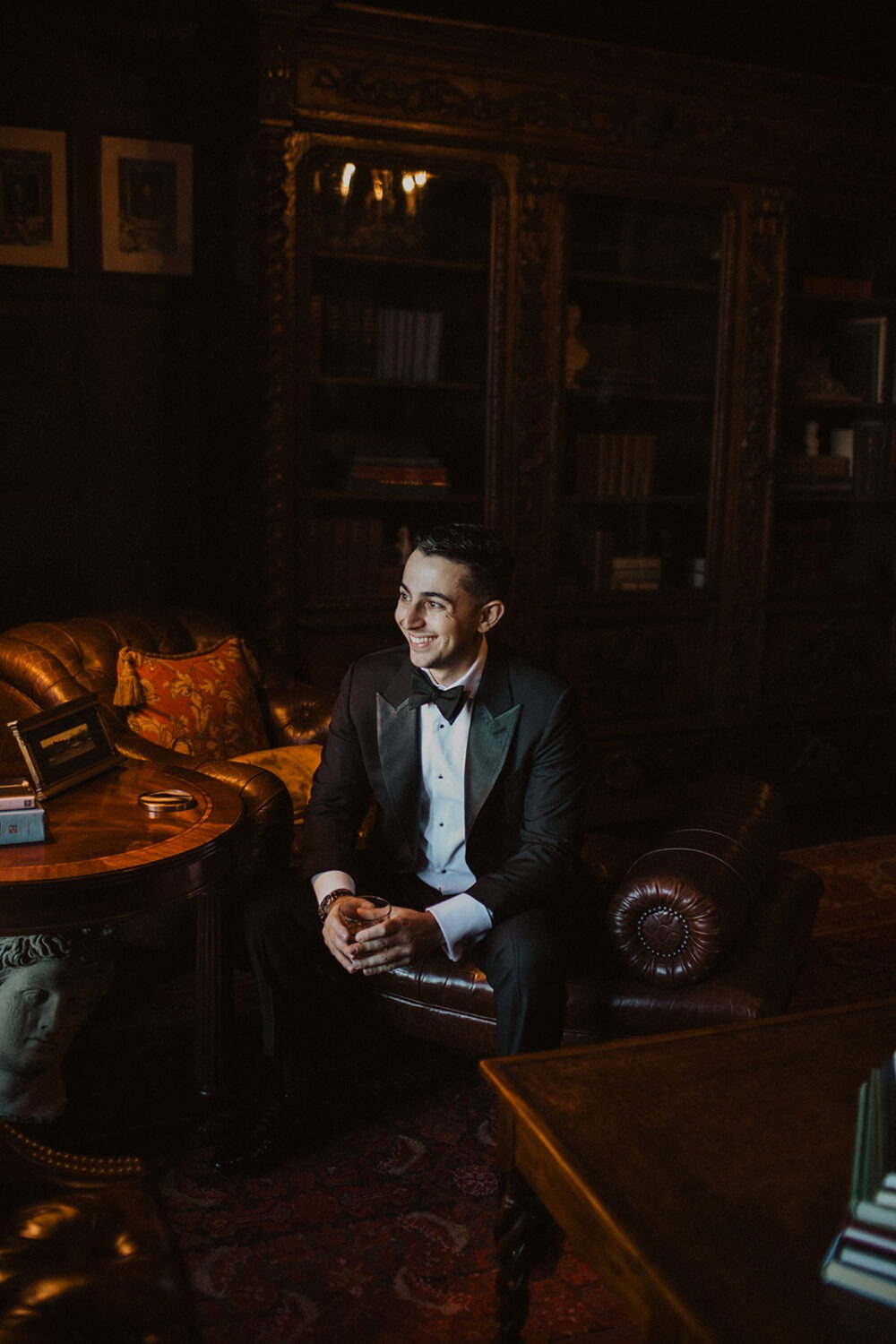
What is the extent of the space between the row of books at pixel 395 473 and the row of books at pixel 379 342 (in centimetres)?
24

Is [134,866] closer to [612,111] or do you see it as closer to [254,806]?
[254,806]

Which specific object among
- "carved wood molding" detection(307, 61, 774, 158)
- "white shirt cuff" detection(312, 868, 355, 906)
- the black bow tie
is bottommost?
"white shirt cuff" detection(312, 868, 355, 906)

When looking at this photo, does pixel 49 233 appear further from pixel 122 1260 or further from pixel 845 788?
pixel 845 788

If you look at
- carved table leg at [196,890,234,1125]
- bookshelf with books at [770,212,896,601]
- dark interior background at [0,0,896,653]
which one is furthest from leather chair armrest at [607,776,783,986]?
bookshelf with books at [770,212,896,601]

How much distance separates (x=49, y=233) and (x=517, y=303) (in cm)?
142

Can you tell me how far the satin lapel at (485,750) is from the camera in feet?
7.38

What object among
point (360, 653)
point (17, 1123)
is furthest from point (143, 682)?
point (17, 1123)

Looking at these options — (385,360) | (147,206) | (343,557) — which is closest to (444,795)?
(343,557)

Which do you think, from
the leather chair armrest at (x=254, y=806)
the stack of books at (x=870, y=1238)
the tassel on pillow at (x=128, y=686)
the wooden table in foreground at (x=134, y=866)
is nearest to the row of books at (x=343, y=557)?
the tassel on pillow at (x=128, y=686)

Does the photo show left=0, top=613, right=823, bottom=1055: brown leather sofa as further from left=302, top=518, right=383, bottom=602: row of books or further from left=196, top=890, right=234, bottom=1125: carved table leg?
left=302, top=518, right=383, bottom=602: row of books

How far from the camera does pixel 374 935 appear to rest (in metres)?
2.02

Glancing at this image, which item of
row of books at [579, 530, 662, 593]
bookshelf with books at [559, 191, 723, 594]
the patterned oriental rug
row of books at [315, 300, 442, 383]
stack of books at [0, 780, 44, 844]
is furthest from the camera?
row of books at [579, 530, 662, 593]

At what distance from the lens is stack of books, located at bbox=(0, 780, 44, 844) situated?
1985 mm

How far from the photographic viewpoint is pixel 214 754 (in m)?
3.02
